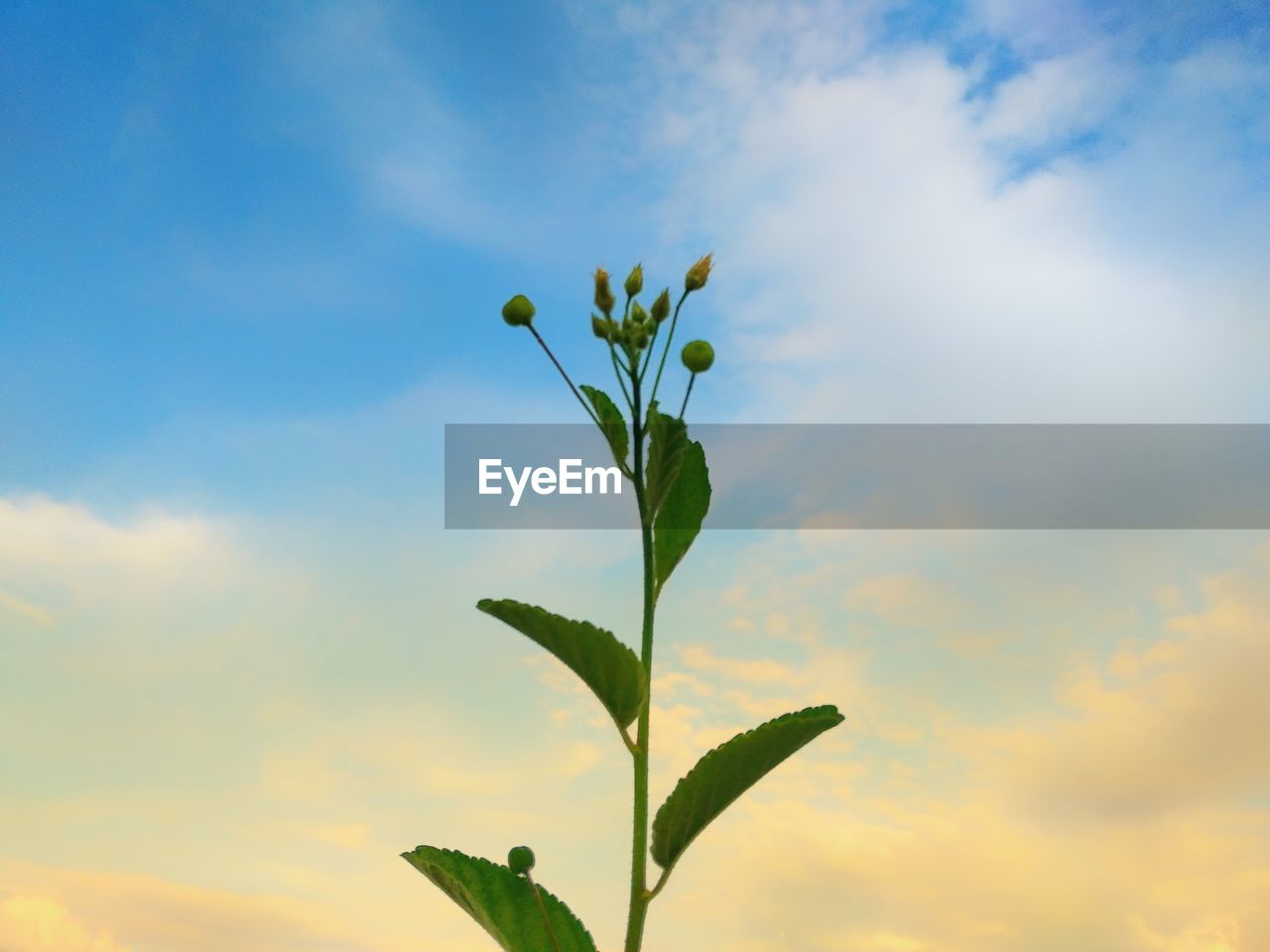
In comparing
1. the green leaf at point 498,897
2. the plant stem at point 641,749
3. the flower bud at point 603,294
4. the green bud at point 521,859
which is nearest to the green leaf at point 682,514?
the plant stem at point 641,749

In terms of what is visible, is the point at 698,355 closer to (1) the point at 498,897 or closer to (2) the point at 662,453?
(2) the point at 662,453

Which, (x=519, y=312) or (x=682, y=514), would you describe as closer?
(x=519, y=312)

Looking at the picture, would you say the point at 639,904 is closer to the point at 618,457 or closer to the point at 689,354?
the point at 618,457

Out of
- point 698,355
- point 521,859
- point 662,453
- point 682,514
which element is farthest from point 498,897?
point 698,355

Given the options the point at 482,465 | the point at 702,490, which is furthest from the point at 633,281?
the point at 482,465

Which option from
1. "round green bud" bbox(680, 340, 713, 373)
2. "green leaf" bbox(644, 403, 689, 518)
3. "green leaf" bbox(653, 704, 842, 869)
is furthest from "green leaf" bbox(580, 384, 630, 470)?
"green leaf" bbox(653, 704, 842, 869)

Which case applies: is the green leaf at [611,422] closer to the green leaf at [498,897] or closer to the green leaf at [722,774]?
the green leaf at [722,774]
